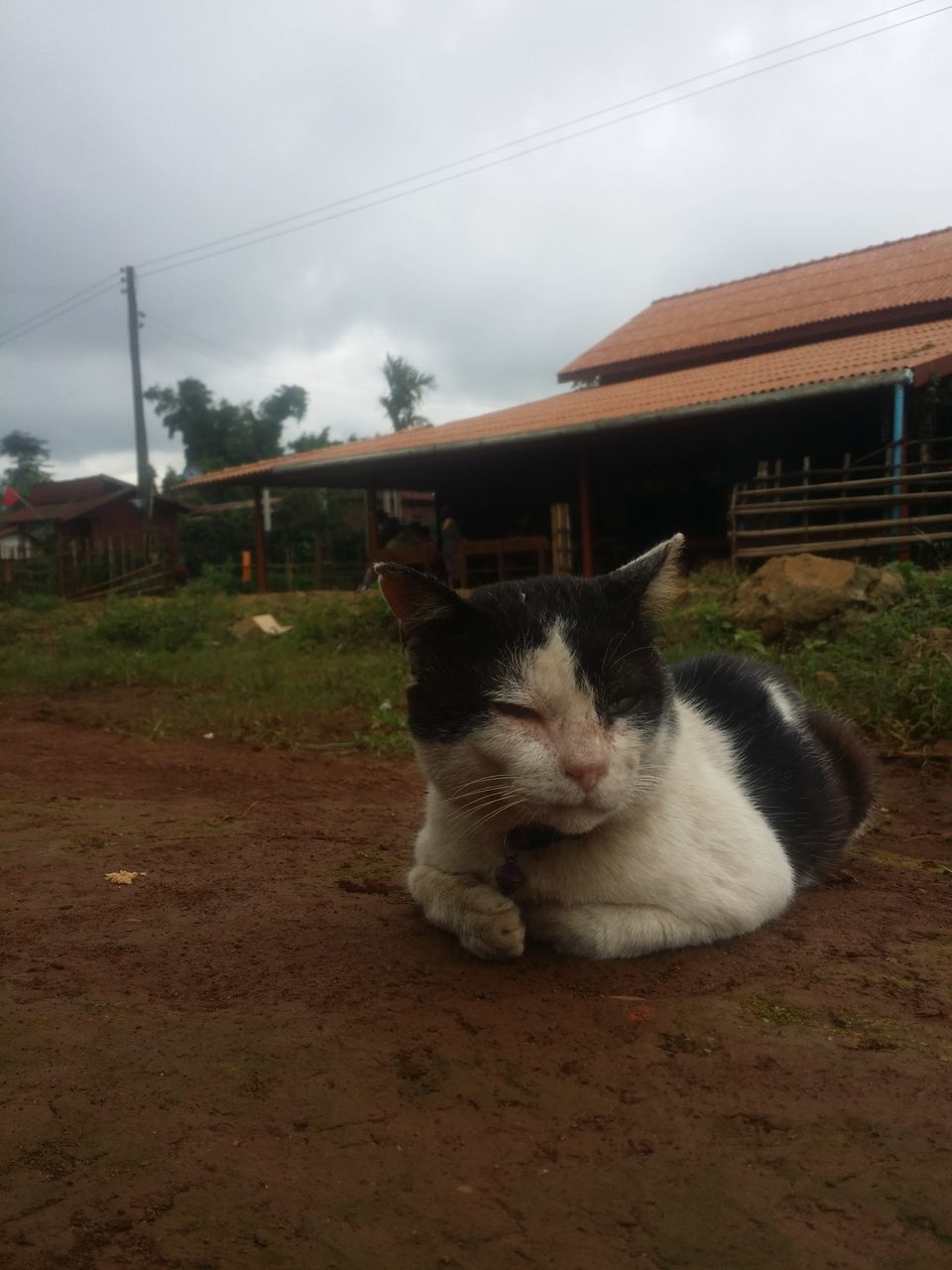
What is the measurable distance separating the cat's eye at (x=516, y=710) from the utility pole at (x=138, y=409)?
982 inches

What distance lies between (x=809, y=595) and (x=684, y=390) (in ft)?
21.7

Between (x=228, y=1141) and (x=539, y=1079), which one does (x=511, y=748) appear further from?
(x=228, y=1141)

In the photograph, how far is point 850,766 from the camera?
3.54 metres

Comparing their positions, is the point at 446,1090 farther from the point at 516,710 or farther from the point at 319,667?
the point at 319,667

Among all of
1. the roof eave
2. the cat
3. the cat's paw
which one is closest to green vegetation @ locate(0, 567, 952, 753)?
the roof eave

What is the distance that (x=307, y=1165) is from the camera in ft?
5.05

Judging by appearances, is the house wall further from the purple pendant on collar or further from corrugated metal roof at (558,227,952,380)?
the purple pendant on collar

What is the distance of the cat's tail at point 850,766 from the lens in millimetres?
3498

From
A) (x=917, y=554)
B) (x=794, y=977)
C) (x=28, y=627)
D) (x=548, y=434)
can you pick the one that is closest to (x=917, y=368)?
(x=917, y=554)

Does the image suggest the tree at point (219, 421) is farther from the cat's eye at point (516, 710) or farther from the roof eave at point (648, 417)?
the cat's eye at point (516, 710)

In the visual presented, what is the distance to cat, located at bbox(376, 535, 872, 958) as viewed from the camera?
2082 millimetres

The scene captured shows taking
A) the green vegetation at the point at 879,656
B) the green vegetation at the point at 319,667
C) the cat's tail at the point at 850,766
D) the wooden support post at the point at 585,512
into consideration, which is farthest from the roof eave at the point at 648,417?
the cat's tail at the point at 850,766

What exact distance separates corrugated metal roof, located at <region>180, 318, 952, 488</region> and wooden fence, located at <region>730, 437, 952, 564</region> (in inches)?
40.5

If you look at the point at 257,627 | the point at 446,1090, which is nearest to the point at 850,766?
the point at 446,1090
